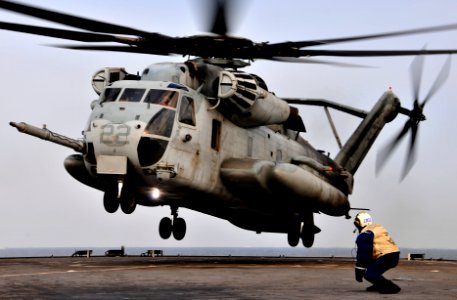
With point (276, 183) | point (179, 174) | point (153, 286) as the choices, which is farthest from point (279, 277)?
point (276, 183)

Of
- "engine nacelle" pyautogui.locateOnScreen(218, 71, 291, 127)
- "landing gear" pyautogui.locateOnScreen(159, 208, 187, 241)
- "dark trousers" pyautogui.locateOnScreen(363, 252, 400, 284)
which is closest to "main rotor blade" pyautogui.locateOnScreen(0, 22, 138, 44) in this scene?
"engine nacelle" pyautogui.locateOnScreen(218, 71, 291, 127)

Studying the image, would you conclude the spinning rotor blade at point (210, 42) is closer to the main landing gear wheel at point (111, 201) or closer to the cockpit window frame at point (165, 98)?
the cockpit window frame at point (165, 98)

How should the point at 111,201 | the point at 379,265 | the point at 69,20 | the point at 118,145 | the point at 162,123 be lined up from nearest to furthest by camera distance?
the point at 379,265 < the point at 69,20 < the point at 118,145 < the point at 162,123 < the point at 111,201

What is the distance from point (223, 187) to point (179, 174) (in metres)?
3.09

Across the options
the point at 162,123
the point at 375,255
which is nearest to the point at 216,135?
the point at 162,123

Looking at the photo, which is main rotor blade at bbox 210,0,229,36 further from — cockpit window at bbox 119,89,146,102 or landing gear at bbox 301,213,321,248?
landing gear at bbox 301,213,321,248

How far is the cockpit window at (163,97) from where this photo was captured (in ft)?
74.3

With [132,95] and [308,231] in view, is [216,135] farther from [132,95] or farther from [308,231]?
[308,231]

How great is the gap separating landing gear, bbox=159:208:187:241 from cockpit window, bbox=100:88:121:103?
6142 millimetres

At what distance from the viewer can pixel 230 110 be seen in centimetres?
2492

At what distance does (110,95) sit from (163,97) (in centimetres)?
174

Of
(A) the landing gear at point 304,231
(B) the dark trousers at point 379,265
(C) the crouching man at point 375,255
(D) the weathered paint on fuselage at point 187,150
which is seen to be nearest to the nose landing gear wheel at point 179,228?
(D) the weathered paint on fuselage at point 187,150

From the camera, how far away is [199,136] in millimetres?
23609

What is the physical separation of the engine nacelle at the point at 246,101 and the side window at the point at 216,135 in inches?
23.7
